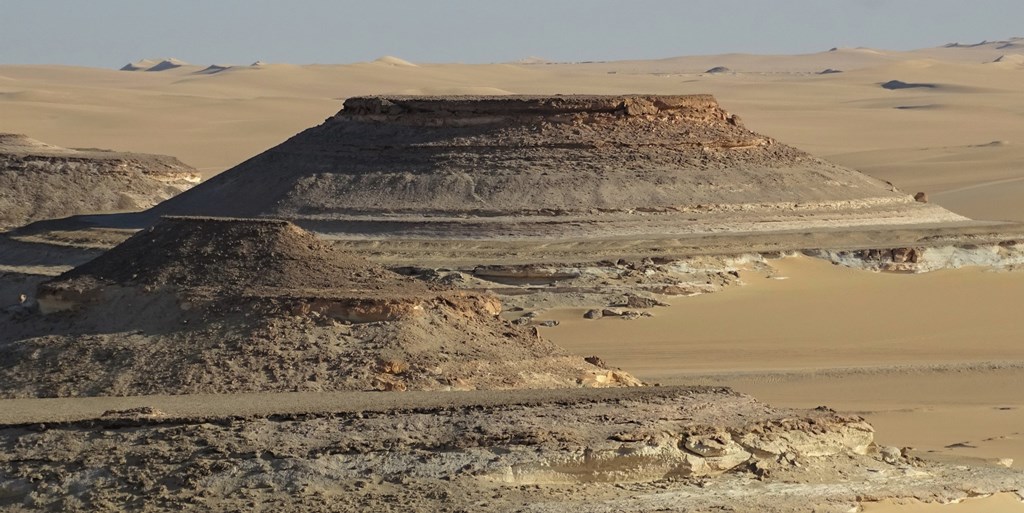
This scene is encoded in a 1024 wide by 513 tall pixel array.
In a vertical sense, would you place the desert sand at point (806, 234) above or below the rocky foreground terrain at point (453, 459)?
below

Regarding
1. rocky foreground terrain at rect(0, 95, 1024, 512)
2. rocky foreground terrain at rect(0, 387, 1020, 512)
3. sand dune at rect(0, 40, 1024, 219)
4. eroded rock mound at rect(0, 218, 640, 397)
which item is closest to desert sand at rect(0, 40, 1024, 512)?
sand dune at rect(0, 40, 1024, 219)

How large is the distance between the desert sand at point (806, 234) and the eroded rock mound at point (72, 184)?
9.83 meters

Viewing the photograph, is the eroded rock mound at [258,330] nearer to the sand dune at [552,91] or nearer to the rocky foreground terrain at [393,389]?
the rocky foreground terrain at [393,389]

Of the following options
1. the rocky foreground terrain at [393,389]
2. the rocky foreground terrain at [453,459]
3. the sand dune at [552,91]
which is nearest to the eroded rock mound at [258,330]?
the rocky foreground terrain at [393,389]

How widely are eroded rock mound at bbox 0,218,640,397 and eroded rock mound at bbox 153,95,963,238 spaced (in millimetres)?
10767

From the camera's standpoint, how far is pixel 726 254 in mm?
25516

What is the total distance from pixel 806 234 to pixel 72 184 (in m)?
14.0

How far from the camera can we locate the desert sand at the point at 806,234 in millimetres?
18719

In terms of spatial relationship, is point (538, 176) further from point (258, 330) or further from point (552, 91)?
point (552, 91)

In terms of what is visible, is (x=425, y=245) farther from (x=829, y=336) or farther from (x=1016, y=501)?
(x=1016, y=501)

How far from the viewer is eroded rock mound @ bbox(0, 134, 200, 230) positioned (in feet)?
109

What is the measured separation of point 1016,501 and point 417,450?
12.9 ft

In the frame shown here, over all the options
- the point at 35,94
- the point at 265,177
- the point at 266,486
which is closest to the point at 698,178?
the point at 265,177

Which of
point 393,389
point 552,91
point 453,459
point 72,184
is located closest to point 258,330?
point 393,389
